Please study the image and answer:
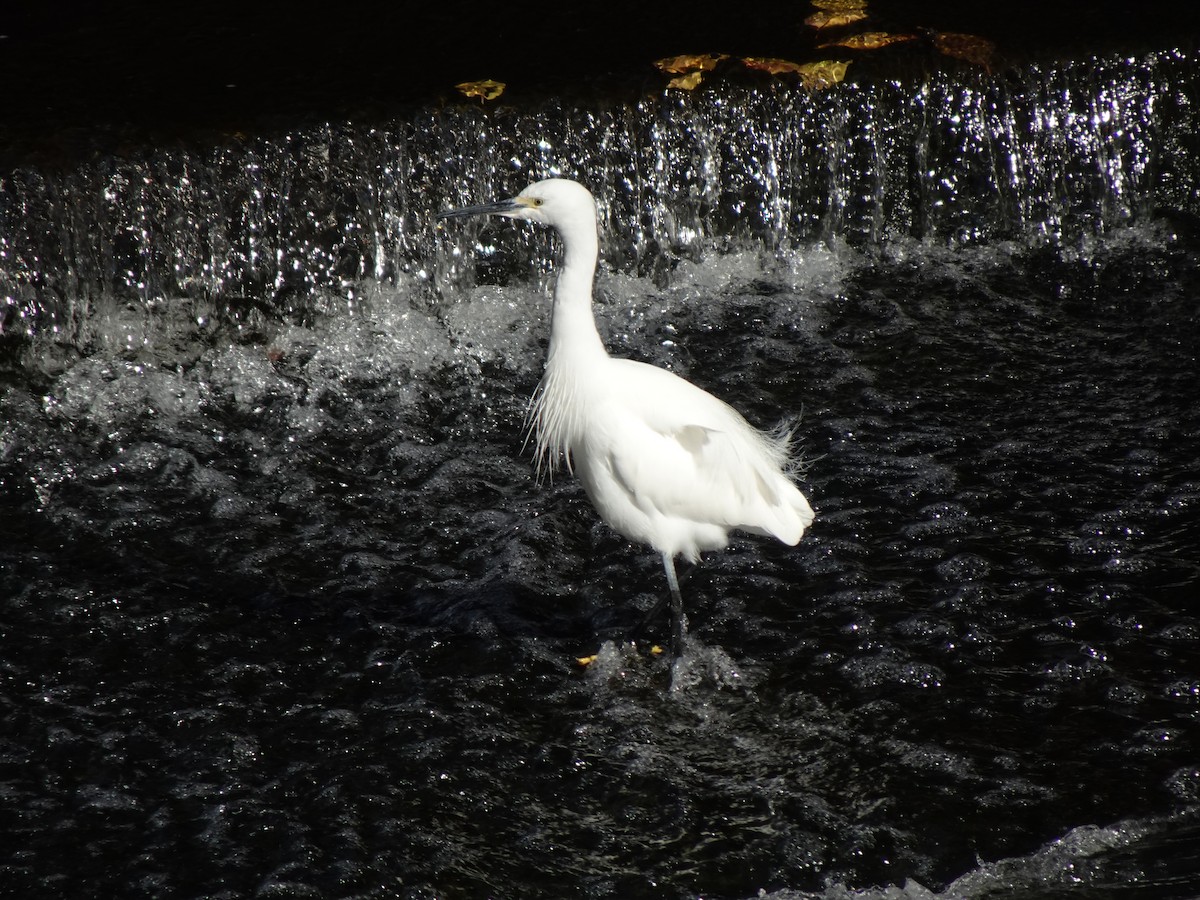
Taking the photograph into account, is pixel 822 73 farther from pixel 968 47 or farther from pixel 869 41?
pixel 968 47

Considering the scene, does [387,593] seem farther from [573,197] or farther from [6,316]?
[6,316]

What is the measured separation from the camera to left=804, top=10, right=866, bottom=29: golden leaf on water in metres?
6.55

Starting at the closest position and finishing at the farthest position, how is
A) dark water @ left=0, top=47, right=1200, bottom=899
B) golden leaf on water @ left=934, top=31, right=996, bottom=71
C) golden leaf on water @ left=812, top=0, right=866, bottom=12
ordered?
1. dark water @ left=0, top=47, right=1200, bottom=899
2. golden leaf on water @ left=934, top=31, right=996, bottom=71
3. golden leaf on water @ left=812, top=0, right=866, bottom=12

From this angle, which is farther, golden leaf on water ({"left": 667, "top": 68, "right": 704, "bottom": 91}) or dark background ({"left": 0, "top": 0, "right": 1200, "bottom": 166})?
golden leaf on water ({"left": 667, "top": 68, "right": 704, "bottom": 91})

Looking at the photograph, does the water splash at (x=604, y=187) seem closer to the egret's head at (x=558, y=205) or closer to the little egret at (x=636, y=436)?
the little egret at (x=636, y=436)

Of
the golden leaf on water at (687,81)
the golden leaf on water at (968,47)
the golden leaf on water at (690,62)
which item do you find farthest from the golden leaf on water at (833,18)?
the golden leaf on water at (687,81)

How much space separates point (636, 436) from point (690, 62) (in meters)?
3.37

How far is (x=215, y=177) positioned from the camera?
5391mm

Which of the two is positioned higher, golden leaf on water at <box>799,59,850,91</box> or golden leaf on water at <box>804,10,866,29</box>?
golden leaf on water at <box>804,10,866,29</box>

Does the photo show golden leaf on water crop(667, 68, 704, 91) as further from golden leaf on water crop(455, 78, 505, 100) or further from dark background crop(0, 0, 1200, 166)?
golden leaf on water crop(455, 78, 505, 100)

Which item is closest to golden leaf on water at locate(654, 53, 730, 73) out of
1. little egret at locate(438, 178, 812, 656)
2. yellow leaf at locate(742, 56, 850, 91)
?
yellow leaf at locate(742, 56, 850, 91)

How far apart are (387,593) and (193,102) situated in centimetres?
309

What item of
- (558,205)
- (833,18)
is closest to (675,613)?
(558,205)

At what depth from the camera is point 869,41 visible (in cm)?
634
